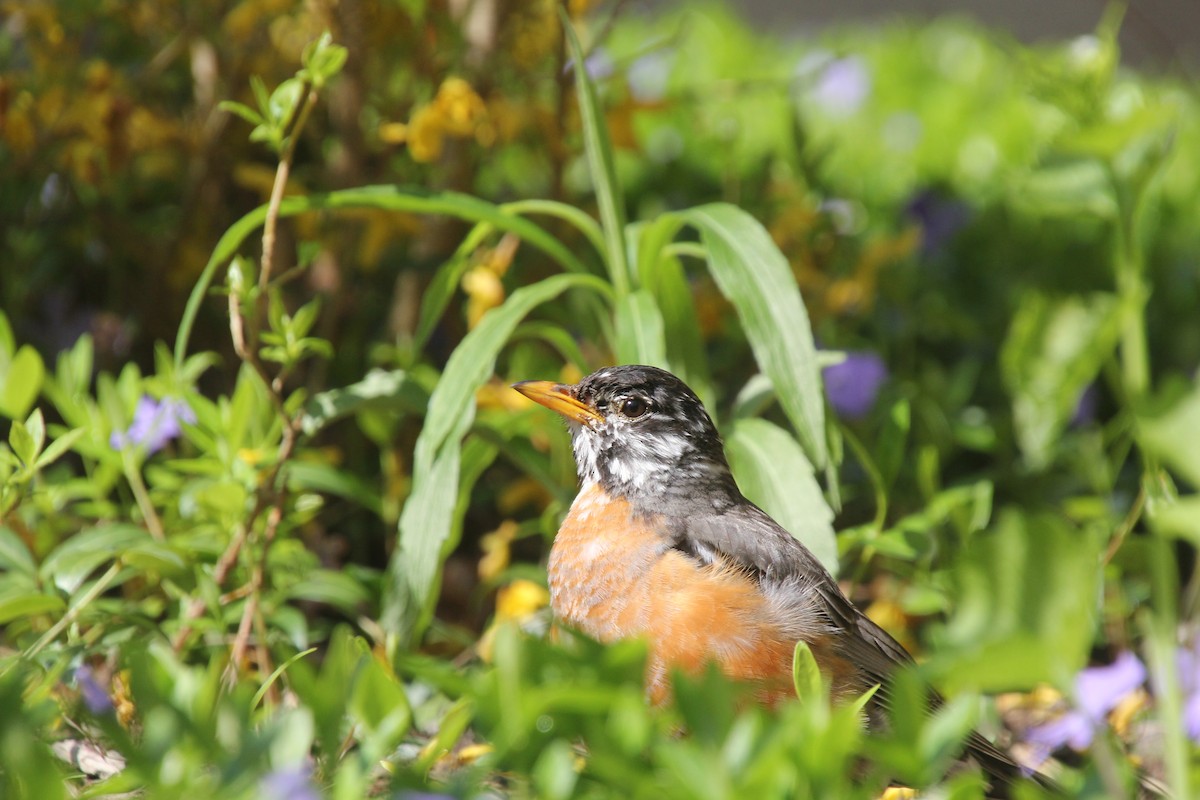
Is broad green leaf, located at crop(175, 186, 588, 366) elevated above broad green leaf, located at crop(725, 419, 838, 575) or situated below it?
above

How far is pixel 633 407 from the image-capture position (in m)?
3.15

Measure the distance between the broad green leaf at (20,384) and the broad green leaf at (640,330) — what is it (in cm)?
132

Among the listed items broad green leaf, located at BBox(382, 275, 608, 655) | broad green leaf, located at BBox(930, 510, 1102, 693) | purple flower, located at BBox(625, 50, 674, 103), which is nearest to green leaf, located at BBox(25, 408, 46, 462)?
broad green leaf, located at BBox(382, 275, 608, 655)

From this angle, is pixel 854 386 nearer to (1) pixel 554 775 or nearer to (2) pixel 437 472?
(2) pixel 437 472

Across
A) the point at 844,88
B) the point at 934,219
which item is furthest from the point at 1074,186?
the point at 844,88

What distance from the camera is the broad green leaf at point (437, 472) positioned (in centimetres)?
282

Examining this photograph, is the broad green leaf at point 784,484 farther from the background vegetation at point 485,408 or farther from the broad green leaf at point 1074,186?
the broad green leaf at point 1074,186

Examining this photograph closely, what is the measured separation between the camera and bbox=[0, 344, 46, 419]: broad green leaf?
2.70 meters

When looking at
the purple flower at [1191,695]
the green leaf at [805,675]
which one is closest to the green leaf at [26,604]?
the green leaf at [805,675]

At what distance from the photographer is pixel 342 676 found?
62.2 inches

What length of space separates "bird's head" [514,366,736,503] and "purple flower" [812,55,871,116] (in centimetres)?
490

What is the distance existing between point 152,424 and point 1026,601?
7.43ft

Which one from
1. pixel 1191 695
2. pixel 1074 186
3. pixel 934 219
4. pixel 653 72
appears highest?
pixel 1074 186

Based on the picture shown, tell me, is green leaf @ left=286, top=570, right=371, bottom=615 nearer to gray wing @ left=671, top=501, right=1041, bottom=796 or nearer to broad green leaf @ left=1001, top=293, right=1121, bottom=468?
gray wing @ left=671, top=501, right=1041, bottom=796
